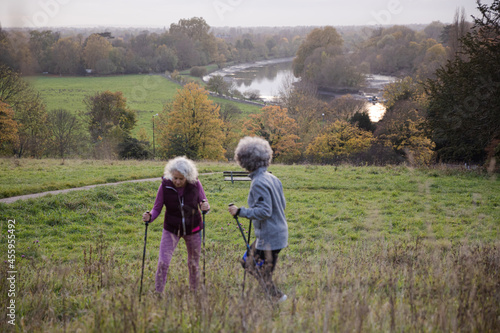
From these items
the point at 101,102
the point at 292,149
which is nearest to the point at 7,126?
the point at 101,102

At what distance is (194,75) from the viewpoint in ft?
284

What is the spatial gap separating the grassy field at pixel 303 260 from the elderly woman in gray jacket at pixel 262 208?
0.65 ft

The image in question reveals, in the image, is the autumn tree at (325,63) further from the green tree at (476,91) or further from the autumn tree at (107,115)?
the green tree at (476,91)

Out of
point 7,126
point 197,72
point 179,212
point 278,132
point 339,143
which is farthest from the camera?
point 197,72

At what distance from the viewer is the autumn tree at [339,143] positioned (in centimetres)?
3322

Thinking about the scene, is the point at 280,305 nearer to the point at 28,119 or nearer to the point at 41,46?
the point at 41,46

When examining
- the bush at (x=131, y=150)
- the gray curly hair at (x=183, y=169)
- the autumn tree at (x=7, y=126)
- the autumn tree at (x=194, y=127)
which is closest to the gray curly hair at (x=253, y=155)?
the gray curly hair at (x=183, y=169)

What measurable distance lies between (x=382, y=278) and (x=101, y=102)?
44.5 metres

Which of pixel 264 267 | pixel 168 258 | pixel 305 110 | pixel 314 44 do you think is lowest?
pixel 305 110

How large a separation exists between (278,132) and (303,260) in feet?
103

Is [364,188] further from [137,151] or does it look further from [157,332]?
[137,151]

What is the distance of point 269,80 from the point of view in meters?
95.2

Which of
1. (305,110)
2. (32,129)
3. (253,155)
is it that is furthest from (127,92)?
(253,155)

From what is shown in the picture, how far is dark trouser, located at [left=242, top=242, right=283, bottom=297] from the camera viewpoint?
12.2 feet
